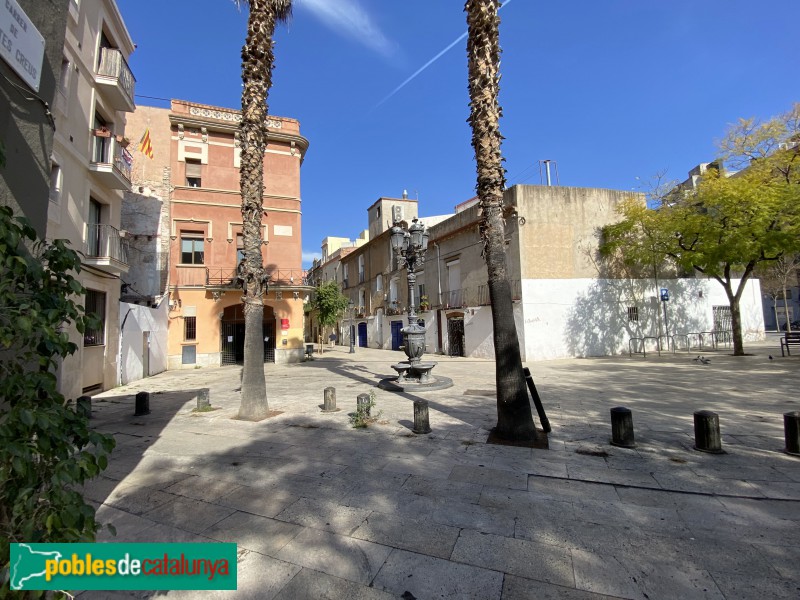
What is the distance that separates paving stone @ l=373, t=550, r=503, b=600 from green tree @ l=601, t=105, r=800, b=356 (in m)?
16.5

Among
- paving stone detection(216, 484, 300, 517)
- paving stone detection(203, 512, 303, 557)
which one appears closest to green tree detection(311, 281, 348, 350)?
paving stone detection(216, 484, 300, 517)

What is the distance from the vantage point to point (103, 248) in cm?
1130

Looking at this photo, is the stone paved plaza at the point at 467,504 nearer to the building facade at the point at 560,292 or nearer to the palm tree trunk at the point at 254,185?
the palm tree trunk at the point at 254,185

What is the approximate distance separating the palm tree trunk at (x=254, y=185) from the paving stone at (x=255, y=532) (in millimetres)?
4132

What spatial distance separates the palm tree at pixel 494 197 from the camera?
564cm

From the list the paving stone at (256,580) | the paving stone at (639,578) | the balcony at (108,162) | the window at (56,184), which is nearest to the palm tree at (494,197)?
the paving stone at (639,578)

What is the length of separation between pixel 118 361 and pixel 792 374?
65.9ft

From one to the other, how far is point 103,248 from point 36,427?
1244 centimetres

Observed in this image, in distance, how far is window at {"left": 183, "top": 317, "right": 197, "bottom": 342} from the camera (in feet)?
58.4

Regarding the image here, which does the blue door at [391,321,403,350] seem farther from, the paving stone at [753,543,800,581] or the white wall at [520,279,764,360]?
the paving stone at [753,543,800,581]

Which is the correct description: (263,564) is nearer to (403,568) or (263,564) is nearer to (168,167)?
(403,568)

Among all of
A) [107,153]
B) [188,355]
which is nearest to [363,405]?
[107,153]

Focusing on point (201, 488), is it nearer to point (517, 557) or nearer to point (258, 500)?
point (258, 500)

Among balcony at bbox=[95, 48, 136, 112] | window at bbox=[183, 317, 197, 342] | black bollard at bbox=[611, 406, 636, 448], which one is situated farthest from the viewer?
window at bbox=[183, 317, 197, 342]
